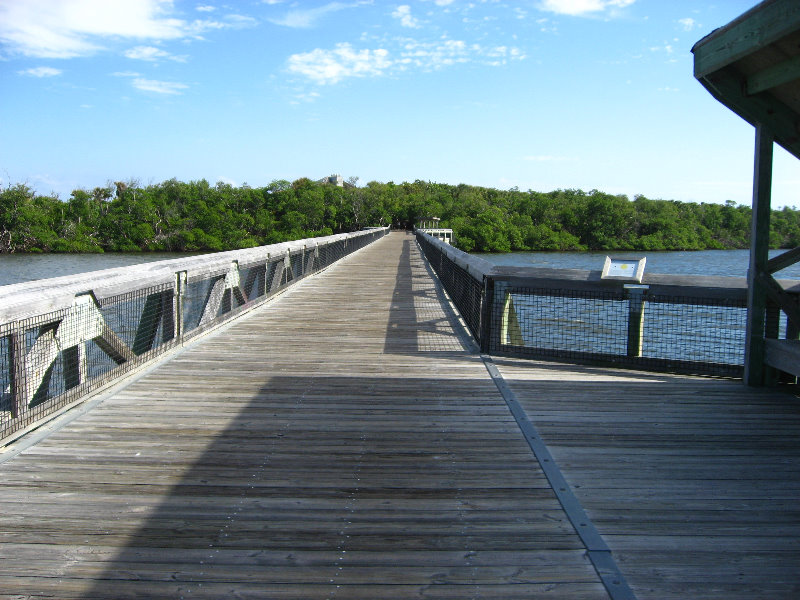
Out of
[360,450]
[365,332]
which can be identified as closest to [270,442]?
[360,450]

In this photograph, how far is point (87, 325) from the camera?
13.5ft

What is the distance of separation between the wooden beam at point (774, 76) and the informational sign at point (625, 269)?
1.46 m

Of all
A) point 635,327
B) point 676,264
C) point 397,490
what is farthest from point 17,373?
point 676,264

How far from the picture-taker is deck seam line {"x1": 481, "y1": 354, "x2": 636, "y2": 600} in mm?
2012

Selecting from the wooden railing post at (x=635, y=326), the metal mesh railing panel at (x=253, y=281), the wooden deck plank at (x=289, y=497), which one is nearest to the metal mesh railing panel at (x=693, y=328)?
the wooden railing post at (x=635, y=326)

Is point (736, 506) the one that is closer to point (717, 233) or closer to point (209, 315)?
point (209, 315)

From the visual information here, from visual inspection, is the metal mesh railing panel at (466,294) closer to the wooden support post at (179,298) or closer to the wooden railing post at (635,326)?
the wooden railing post at (635,326)

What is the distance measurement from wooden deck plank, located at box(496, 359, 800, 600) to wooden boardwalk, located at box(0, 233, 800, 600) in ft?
0.04

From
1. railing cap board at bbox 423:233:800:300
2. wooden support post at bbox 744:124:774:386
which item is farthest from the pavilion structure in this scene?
railing cap board at bbox 423:233:800:300

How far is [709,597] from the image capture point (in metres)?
1.95

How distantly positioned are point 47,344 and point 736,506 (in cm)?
367

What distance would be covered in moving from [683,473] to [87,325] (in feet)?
11.7

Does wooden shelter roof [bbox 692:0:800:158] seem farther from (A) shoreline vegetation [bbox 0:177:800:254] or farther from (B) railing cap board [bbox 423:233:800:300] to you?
(A) shoreline vegetation [bbox 0:177:800:254]

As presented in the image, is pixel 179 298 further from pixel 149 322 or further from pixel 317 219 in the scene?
pixel 317 219
